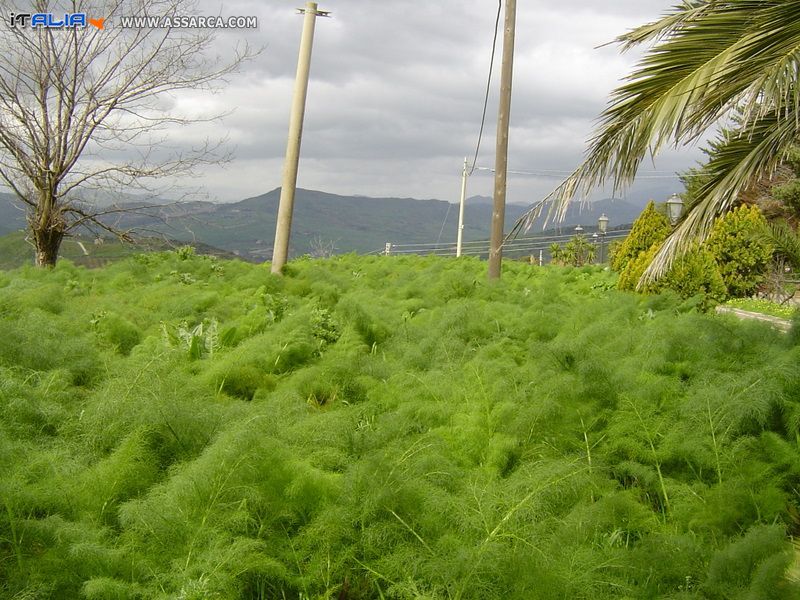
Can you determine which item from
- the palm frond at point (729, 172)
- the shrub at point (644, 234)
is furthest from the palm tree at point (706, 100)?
the shrub at point (644, 234)

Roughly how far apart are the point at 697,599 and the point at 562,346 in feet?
9.36

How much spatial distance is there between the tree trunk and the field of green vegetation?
5.57 m

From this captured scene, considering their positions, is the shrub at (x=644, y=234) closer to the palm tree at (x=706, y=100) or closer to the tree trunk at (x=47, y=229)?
the palm tree at (x=706, y=100)

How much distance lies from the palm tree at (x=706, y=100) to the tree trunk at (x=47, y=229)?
8567mm

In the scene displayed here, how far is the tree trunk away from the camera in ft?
38.1

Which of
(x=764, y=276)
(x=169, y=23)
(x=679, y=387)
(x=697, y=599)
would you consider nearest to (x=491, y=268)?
A: (x=764, y=276)

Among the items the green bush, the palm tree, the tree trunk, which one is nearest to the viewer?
the palm tree

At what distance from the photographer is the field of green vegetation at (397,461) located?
2.87 meters

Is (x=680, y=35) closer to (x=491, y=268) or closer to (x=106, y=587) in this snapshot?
(x=106, y=587)

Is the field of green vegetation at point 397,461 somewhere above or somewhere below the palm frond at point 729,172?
below

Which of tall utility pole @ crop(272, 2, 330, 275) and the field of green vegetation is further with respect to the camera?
tall utility pole @ crop(272, 2, 330, 275)

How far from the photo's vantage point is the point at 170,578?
2670 mm

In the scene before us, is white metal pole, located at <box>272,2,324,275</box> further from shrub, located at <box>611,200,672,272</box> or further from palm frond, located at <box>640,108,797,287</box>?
shrub, located at <box>611,200,672,272</box>

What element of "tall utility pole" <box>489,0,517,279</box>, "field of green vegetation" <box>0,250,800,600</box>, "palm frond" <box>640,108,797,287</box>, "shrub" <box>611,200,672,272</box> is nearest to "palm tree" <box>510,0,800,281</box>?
Result: "palm frond" <box>640,108,797,287</box>
